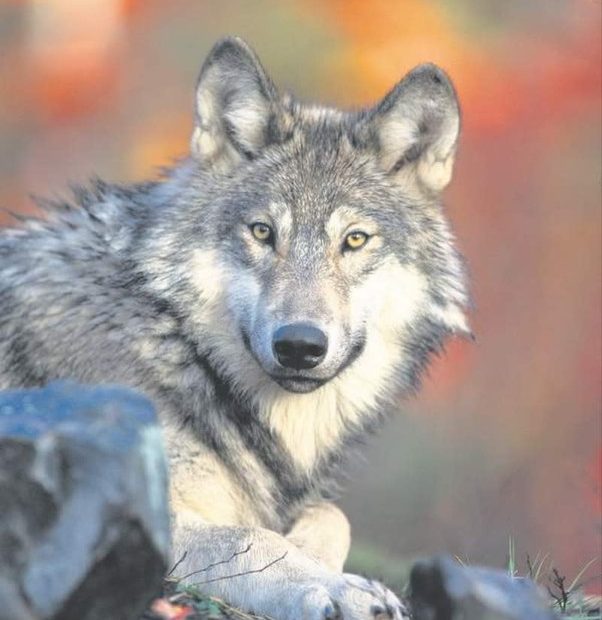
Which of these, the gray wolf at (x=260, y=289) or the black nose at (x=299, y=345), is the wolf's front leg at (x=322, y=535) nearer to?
the gray wolf at (x=260, y=289)

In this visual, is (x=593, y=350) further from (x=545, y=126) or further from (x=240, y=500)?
(x=240, y=500)

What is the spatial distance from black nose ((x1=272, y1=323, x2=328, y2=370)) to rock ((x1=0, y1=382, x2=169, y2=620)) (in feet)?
5.07

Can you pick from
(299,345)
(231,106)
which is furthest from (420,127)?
(299,345)

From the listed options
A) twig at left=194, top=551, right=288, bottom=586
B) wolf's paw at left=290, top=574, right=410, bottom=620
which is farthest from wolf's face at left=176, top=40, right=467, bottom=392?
wolf's paw at left=290, top=574, right=410, bottom=620

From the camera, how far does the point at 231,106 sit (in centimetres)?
523

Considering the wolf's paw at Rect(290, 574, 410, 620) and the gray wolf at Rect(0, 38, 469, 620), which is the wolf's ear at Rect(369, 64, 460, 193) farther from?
the wolf's paw at Rect(290, 574, 410, 620)

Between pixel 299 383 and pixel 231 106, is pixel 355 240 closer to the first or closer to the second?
pixel 299 383

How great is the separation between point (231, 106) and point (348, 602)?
82.2 inches

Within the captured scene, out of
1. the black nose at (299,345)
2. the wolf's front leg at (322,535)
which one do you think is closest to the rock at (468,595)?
the black nose at (299,345)

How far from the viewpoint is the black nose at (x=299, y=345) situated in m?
4.56

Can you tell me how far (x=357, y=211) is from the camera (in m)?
5.03

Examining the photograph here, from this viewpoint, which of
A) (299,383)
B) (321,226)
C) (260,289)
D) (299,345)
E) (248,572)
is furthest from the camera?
(321,226)

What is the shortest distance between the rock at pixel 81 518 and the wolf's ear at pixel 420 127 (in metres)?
2.49

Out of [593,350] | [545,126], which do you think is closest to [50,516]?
[593,350]
